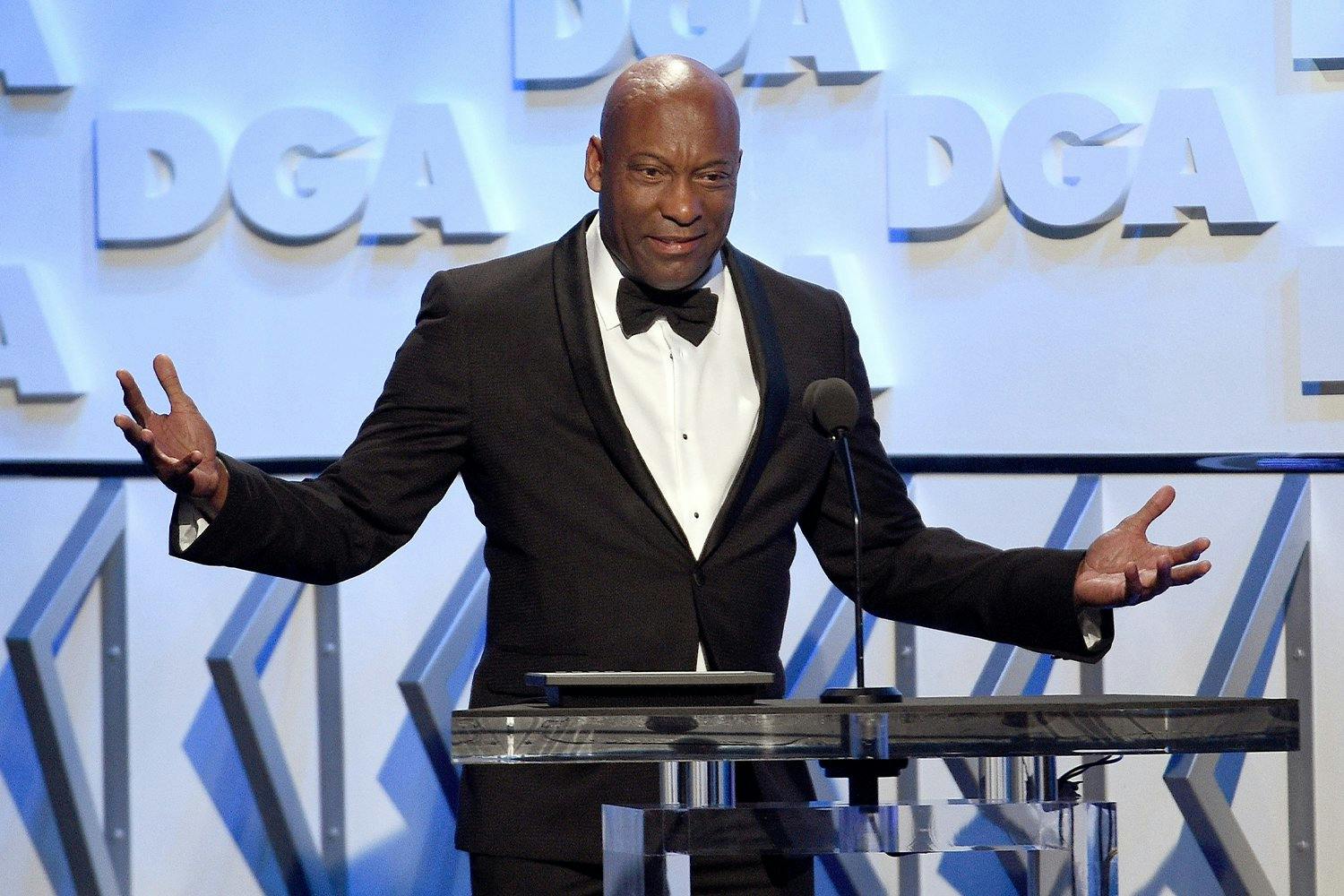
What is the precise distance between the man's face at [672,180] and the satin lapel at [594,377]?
3.4 inches

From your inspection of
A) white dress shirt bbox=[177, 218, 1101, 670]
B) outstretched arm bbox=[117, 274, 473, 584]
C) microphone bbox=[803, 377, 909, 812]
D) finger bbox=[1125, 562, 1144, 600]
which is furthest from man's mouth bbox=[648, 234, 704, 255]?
finger bbox=[1125, 562, 1144, 600]

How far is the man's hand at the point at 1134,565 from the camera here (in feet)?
5.46

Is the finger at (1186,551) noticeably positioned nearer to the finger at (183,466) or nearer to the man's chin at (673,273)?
the man's chin at (673,273)

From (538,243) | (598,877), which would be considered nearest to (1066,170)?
(538,243)

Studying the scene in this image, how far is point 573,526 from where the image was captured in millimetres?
2049

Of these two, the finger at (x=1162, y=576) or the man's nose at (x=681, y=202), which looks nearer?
the finger at (x=1162, y=576)

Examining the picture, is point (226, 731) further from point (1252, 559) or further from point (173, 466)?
point (1252, 559)

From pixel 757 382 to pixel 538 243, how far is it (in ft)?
4.76

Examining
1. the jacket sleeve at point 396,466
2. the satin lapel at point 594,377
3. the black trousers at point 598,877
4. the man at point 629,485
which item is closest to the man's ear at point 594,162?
the man at point 629,485

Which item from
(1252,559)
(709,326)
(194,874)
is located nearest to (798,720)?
(709,326)

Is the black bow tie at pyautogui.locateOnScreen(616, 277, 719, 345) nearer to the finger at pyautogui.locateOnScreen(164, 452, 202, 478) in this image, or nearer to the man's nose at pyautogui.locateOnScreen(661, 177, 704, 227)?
the man's nose at pyautogui.locateOnScreen(661, 177, 704, 227)

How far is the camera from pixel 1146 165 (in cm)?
343

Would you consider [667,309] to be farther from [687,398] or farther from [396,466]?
[396,466]

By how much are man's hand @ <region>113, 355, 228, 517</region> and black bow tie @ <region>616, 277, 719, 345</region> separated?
0.60 metres
